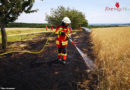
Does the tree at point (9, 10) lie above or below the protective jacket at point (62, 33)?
above

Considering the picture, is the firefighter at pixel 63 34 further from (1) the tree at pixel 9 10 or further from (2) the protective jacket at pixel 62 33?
(1) the tree at pixel 9 10

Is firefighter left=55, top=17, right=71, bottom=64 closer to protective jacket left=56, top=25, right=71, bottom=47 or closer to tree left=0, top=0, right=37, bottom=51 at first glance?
protective jacket left=56, top=25, right=71, bottom=47

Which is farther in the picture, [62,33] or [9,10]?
[9,10]

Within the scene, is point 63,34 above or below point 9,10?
below

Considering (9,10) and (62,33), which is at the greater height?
(9,10)

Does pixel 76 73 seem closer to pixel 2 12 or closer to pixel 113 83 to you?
pixel 113 83

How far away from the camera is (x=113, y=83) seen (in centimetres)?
307

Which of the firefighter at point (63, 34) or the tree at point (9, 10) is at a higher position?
the tree at point (9, 10)

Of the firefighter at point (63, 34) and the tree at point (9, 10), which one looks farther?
the tree at point (9, 10)

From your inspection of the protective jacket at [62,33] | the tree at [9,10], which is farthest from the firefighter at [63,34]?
the tree at [9,10]

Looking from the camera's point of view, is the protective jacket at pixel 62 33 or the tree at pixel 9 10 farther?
the tree at pixel 9 10

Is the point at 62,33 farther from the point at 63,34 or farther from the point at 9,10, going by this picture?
the point at 9,10

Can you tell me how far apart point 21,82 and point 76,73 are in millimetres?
1928

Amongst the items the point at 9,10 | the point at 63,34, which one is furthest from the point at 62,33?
the point at 9,10
